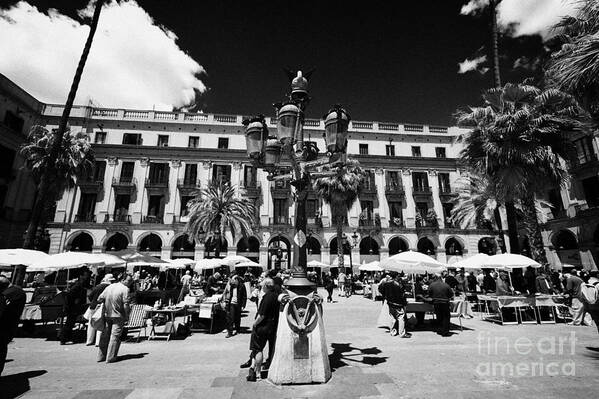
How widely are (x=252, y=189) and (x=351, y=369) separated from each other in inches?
1032

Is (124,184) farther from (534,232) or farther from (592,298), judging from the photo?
(592,298)

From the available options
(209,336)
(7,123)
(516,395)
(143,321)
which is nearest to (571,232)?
(516,395)

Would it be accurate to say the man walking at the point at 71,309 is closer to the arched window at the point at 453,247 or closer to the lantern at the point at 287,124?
the lantern at the point at 287,124

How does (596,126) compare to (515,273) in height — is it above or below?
above

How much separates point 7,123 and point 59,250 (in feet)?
41.3

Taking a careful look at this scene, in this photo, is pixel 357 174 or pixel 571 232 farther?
pixel 357 174

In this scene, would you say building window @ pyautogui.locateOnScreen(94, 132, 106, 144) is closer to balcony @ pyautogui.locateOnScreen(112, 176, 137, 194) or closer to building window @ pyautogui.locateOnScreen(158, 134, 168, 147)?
balcony @ pyautogui.locateOnScreen(112, 176, 137, 194)

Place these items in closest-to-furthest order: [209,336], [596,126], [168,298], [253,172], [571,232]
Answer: [596,126]
[209,336]
[168,298]
[571,232]
[253,172]

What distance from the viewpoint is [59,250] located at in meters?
27.4

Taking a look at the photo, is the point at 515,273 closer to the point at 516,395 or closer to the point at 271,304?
the point at 516,395

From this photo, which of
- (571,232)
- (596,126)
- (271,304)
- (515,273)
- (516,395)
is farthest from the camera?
(571,232)

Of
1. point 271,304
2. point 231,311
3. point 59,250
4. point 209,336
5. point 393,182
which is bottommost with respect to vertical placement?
point 209,336

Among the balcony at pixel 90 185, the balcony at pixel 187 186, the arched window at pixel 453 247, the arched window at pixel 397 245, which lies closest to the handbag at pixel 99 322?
the balcony at pixel 187 186

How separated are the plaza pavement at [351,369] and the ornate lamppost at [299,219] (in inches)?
12.3
